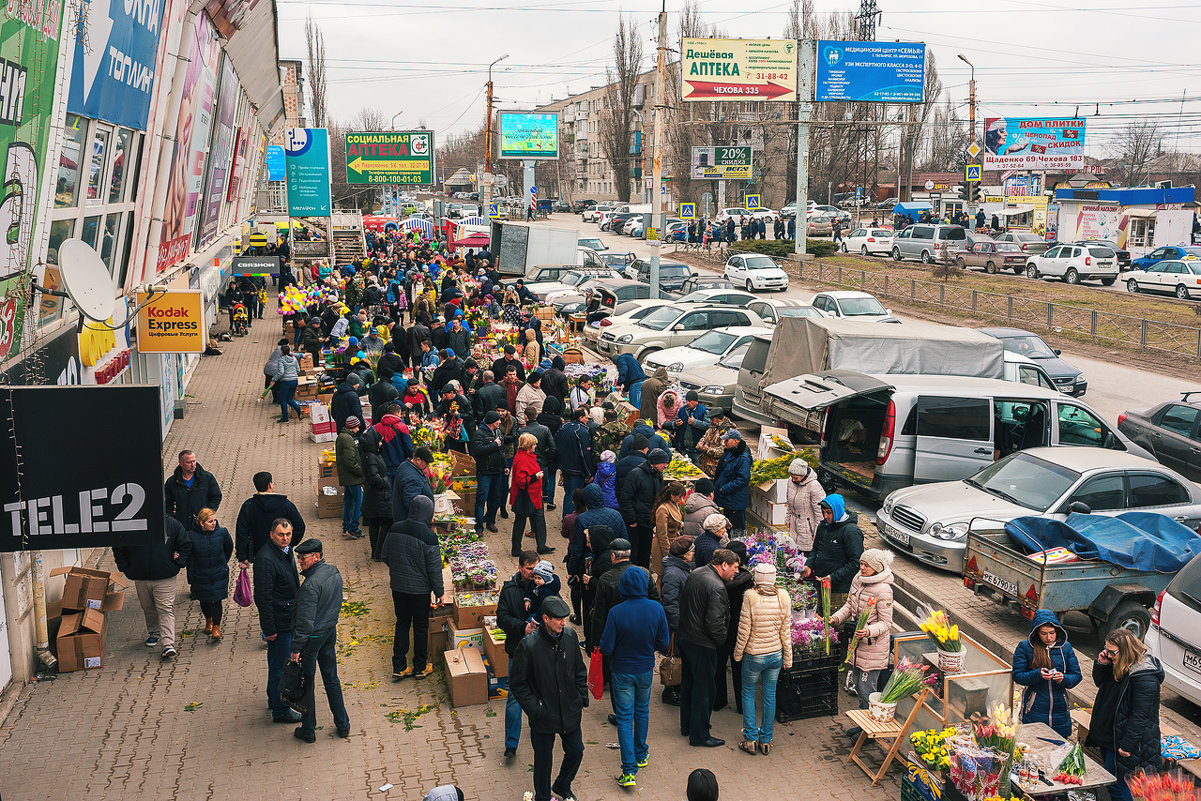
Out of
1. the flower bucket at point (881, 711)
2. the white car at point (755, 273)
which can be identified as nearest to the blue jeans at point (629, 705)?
the flower bucket at point (881, 711)

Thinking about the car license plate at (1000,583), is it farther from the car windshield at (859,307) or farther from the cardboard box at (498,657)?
the car windshield at (859,307)

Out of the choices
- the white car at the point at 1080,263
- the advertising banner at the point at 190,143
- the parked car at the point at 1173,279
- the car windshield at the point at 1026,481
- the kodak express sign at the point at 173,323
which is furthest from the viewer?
the white car at the point at 1080,263

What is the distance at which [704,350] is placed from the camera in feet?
65.9

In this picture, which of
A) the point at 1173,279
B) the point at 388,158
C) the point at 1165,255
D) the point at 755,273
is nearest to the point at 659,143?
the point at 755,273

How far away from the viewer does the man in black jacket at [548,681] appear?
6430 mm

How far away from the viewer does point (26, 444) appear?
Result: 6.36 metres

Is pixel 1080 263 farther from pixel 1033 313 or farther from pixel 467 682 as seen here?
pixel 467 682

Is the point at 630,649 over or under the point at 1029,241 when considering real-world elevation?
under

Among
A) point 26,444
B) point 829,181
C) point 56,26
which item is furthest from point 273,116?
point 829,181

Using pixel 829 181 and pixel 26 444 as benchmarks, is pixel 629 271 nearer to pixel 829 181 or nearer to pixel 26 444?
pixel 26 444

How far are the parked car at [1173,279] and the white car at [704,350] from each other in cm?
2360

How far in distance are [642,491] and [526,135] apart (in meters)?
66.2

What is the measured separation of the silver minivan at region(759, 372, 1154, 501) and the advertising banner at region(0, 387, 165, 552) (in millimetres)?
8455

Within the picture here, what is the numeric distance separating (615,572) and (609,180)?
122m
